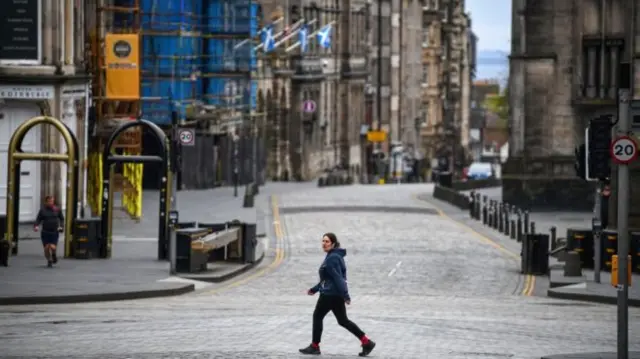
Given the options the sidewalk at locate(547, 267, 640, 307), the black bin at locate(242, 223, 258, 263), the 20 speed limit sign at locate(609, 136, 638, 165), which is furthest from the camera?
the black bin at locate(242, 223, 258, 263)

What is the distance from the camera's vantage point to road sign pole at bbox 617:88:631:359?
23.0 m

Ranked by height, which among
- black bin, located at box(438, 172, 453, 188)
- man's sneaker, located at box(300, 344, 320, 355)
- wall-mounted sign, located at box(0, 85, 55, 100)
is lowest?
man's sneaker, located at box(300, 344, 320, 355)

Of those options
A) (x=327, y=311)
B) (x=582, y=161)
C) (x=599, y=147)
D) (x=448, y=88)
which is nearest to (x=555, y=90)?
(x=582, y=161)

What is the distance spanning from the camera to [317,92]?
12962cm

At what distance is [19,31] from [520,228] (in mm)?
14939

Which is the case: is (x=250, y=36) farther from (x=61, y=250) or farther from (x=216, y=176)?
(x=61, y=250)

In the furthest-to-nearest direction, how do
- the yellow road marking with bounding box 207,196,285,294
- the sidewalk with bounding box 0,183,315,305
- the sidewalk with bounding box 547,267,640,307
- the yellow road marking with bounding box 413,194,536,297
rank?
the yellow road marking with bounding box 413,194,536,297
the yellow road marking with bounding box 207,196,285,294
the sidewalk with bounding box 547,267,640,307
the sidewalk with bounding box 0,183,315,305

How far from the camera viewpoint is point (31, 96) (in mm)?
51469

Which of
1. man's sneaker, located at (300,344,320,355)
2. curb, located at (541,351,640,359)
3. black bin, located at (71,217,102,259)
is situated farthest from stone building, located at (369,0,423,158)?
man's sneaker, located at (300,344,320,355)

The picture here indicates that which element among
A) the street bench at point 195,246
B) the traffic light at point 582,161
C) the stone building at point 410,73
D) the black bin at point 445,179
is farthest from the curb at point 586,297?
the stone building at point 410,73

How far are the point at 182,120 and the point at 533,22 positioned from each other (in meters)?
17.5

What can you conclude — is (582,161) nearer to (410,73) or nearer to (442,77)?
(410,73)

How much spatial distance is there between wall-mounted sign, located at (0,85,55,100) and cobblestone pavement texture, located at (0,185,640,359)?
9.06 meters

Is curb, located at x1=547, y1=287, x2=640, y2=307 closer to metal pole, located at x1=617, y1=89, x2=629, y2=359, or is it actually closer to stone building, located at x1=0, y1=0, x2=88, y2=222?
metal pole, located at x1=617, y1=89, x2=629, y2=359
